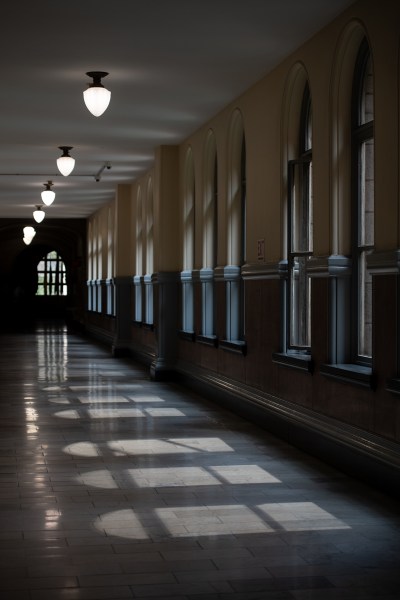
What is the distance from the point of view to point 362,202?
26.9 feet

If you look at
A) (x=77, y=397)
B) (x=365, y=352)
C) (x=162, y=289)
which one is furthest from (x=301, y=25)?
(x=162, y=289)

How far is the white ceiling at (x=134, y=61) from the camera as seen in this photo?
26.6 feet

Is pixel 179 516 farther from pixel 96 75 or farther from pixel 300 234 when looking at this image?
pixel 96 75

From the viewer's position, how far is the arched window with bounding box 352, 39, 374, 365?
8062 millimetres

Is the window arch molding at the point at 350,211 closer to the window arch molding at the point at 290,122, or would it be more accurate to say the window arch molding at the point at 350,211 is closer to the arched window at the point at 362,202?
the arched window at the point at 362,202

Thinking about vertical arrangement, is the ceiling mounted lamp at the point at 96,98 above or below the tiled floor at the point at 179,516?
above

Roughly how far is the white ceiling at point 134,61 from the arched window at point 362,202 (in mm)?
602

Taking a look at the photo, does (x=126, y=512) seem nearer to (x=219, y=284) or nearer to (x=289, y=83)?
(x=289, y=83)

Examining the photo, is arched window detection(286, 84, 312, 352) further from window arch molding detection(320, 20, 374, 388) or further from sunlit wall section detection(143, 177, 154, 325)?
sunlit wall section detection(143, 177, 154, 325)

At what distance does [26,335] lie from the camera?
31.7 m

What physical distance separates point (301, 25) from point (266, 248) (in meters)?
2.69

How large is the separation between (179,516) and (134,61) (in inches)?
199

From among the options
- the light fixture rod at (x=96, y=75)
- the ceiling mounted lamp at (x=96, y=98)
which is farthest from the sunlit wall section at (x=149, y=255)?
the ceiling mounted lamp at (x=96, y=98)

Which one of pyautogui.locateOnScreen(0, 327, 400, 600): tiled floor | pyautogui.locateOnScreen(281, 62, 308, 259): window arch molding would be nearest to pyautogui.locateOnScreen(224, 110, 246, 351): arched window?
pyautogui.locateOnScreen(0, 327, 400, 600): tiled floor
